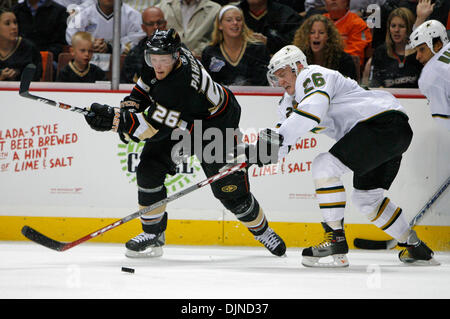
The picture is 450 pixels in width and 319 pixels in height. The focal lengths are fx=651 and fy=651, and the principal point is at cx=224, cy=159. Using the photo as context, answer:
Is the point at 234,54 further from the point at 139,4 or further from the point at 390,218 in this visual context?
the point at 390,218

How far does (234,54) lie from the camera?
438 centimetres

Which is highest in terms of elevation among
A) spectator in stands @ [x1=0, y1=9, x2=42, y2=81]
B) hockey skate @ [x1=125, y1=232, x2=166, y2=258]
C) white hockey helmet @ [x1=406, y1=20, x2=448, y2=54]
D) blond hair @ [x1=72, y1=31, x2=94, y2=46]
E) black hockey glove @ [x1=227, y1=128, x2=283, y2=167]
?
white hockey helmet @ [x1=406, y1=20, x2=448, y2=54]

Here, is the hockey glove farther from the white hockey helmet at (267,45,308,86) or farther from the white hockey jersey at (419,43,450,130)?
the white hockey jersey at (419,43,450,130)

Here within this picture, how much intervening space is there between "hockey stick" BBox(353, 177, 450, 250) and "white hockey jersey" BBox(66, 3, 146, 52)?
202 centimetres

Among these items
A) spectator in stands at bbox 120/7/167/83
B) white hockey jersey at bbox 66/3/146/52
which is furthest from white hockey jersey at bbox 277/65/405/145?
white hockey jersey at bbox 66/3/146/52

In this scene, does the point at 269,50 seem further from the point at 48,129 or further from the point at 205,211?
the point at 48,129

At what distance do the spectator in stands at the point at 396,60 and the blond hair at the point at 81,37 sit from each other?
191 centimetres

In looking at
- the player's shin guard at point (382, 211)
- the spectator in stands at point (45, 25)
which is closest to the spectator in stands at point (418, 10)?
the player's shin guard at point (382, 211)

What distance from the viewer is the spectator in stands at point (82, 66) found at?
14.4 feet

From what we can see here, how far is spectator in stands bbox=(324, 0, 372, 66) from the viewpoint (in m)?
4.34

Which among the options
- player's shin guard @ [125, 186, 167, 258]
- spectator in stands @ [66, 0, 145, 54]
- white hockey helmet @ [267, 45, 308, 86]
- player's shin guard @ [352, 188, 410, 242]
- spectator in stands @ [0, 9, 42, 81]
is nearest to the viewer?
white hockey helmet @ [267, 45, 308, 86]

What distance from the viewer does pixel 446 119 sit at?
380cm
